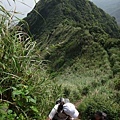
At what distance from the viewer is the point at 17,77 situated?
265 centimetres

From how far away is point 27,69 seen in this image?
2.91 m

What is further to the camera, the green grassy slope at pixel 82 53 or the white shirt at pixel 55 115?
the green grassy slope at pixel 82 53

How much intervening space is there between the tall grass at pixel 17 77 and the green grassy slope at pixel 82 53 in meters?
0.25

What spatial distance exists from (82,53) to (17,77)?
39399mm

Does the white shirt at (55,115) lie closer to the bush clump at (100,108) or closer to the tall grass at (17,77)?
the tall grass at (17,77)

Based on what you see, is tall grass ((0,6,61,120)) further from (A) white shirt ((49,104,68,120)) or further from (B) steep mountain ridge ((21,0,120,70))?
(B) steep mountain ridge ((21,0,120,70))

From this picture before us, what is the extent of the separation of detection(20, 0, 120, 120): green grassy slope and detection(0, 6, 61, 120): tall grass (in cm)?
25

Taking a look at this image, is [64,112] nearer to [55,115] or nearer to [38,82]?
[55,115]

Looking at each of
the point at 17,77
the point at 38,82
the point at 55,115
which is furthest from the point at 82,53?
the point at 17,77

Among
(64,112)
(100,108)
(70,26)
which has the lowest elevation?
(100,108)

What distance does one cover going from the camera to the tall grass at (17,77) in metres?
2.59

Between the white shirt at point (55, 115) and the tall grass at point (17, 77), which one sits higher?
the tall grass at point (17, 77)

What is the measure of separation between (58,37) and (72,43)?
8.63 m

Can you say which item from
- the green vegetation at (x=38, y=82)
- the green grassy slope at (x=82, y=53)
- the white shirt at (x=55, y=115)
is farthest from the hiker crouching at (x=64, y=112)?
the green grassy slope at (x=82, y=53)
